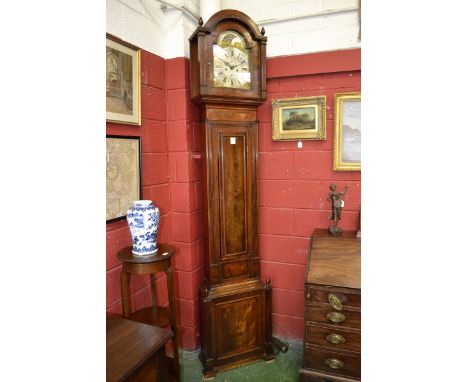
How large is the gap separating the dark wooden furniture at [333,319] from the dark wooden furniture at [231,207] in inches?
18.4

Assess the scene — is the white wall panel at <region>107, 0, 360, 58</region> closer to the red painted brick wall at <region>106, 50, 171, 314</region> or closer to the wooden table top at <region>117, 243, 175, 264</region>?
the red painted brick wall at <region>106, 50, 171, 314</region>

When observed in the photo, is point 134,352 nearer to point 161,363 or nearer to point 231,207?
point 161,363

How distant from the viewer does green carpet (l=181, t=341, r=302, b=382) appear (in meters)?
2.31

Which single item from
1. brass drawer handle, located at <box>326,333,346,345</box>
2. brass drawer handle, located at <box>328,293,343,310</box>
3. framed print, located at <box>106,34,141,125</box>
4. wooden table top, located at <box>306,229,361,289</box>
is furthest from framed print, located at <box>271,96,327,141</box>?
brass drawer handle, located at <box>326,333,346,345</box>

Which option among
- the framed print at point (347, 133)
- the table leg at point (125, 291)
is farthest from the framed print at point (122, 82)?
the framed print at point (347, 133)

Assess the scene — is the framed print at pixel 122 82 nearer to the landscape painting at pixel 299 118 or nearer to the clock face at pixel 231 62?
the clock face at pixel 231 62

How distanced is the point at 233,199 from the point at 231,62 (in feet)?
3.21

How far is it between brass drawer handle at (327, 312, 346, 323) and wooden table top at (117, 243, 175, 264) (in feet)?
3.55
